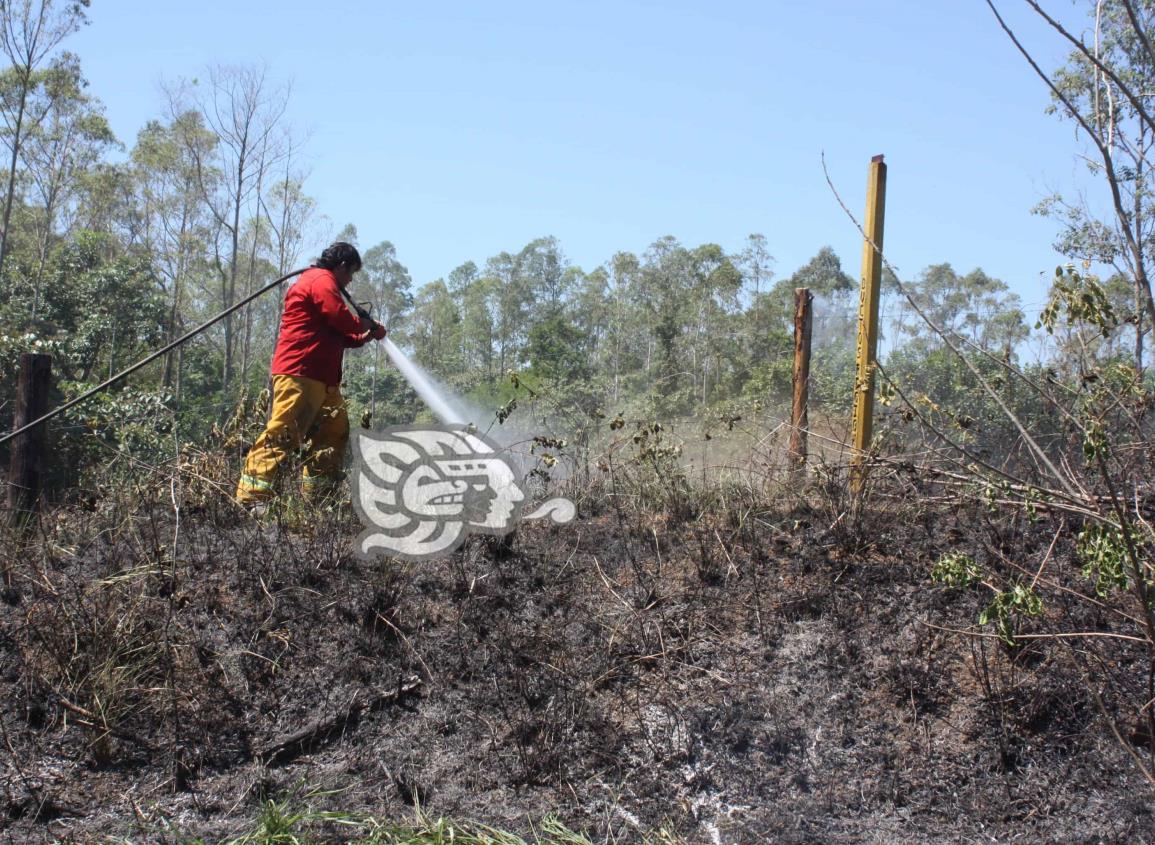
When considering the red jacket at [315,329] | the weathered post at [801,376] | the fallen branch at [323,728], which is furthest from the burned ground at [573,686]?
the red jacket at [315,329]

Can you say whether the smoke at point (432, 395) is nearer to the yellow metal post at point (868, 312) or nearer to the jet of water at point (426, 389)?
the jet of water at point (426, 389)

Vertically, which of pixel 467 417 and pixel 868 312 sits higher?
pixel 868 312

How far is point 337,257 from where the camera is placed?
5660 mm

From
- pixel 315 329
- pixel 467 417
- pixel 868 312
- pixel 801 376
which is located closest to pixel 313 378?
pixel 315 329

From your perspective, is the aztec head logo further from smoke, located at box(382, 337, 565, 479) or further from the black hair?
the black hair

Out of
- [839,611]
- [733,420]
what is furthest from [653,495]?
[839,611]

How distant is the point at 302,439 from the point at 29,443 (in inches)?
58.3

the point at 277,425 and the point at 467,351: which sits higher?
the point at 467,351

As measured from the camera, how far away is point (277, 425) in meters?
5.38

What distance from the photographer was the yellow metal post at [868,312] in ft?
16.0

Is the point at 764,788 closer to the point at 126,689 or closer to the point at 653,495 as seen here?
the point at 653,495

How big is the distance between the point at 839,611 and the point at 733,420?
4.50 feet

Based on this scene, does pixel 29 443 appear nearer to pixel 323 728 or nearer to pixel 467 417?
pixel 467 417

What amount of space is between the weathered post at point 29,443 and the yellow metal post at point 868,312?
4356 mm
